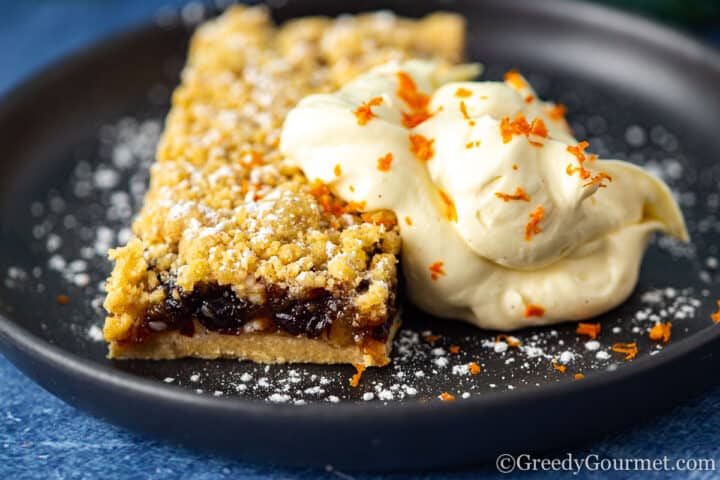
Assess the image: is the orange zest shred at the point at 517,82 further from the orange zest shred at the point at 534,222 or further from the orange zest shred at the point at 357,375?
the orange zest shred at the point at 357,375

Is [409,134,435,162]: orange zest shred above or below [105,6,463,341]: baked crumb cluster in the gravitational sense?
above

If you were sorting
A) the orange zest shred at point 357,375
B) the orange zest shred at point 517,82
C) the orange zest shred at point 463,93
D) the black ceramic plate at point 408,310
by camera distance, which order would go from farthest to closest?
1. the orange zest shred at point 517,82
2. the orange zest shred at point 463,93
3. the orange zest shred at point 357,375
4. the black ceramic plate at point 408,310

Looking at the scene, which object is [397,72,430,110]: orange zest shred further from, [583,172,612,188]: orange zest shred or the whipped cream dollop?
[583,172,612,188]: orange zest shred

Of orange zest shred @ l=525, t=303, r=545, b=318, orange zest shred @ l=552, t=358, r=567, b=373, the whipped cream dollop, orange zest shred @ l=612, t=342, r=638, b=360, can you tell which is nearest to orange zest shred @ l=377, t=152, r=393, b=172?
the whipped cream dollop

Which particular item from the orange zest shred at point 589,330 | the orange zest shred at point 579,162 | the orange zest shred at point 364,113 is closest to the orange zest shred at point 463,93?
the orange zest shred at point 364,113

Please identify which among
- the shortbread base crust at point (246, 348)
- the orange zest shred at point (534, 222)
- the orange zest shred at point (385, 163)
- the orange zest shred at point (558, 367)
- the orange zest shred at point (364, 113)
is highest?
the orange zest shred at point (364, 113)

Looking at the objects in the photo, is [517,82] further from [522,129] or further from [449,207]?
[449,207]

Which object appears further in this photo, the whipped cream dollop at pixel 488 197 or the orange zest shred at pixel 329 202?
the orange zest shred at pixel 329 202
